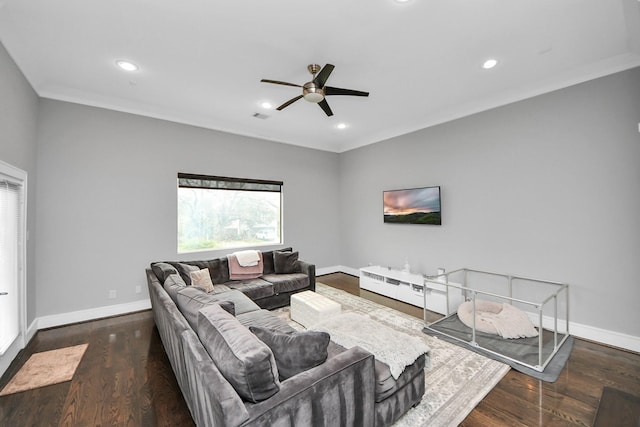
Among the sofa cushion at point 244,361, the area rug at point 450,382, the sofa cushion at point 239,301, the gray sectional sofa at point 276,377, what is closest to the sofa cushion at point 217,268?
the sofa cushion at point 239,301

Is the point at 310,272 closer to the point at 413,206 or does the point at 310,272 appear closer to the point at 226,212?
the point at 226,212

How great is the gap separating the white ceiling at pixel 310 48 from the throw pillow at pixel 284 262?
8.29ft

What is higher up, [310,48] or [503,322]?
[310,48]

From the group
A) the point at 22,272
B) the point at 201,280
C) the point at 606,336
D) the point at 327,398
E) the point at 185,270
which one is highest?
the point at 22,272

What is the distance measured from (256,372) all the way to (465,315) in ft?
10.2

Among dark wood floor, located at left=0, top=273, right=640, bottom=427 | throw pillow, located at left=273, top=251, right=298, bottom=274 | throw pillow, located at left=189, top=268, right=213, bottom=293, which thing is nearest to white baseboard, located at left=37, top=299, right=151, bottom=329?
dark wood floor, located at left=0, top=273, right=640, bottom=427

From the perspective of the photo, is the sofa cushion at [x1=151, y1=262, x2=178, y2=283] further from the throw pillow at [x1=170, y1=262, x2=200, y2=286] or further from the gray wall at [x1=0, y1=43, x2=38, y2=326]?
the gray wall at [x1=0, y1=43, x2=38, y2=326]

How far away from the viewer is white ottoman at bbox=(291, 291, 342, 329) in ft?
11.2

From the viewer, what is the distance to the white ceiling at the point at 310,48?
230 centimetres

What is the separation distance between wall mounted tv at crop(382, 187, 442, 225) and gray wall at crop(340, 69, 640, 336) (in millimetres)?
134

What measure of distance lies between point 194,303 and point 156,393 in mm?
909

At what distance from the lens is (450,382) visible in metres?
2.43

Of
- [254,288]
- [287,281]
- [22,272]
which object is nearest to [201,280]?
[254,288]

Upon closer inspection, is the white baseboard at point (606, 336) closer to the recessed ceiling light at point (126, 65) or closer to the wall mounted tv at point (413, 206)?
the wall mounted tv at point (413, 206)
